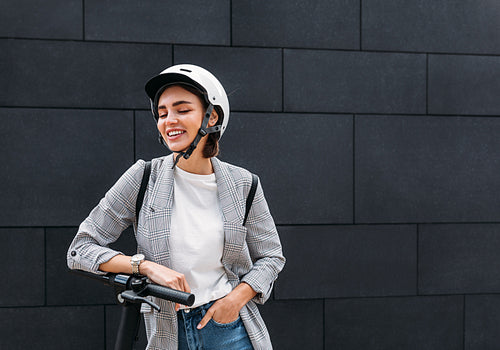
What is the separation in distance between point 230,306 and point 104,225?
0.76 meters

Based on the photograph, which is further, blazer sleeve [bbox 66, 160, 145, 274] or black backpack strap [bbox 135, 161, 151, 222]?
black backpack strap [bbox 135, 161, 151, 222]

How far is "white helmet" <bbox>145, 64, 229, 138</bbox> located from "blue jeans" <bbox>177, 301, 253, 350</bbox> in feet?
3.10

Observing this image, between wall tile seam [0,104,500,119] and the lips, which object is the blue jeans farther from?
wall tile seam [0,104,500,119]

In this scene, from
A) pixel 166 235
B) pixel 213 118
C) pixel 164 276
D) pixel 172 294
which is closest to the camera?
pixel 172 294

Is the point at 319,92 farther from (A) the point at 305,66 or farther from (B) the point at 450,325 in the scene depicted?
(B) the point at 450,325

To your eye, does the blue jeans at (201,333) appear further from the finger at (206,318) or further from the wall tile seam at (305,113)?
the wall tile seam at (305,113)

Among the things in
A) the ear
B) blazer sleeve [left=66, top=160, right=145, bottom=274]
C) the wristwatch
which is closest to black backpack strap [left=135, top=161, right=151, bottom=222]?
blazer sleeve [left=66, top=160, right=145, bottom=274]

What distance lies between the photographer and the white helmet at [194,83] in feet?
7.59

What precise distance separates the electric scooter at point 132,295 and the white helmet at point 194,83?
0.85 m

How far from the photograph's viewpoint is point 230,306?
2328 millimetres

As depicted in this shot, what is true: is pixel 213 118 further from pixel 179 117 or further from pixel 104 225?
pixel 104 225

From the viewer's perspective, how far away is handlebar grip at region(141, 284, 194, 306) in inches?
76.0

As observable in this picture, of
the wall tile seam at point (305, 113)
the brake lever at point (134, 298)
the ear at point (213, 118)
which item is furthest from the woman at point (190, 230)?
the wall tile seam at point (305, 113)

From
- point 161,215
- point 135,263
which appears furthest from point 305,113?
point 135,263
